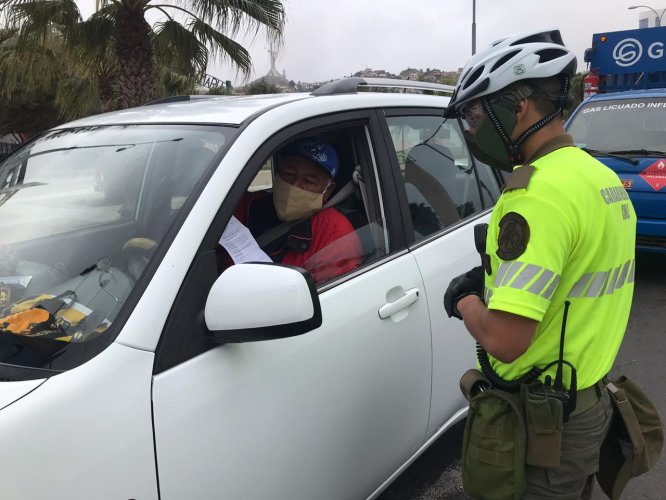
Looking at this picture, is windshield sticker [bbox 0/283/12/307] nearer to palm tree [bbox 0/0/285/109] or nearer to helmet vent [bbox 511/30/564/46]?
helmet vent [bbox 511/30/564/46]

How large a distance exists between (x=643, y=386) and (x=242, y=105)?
3197 mm

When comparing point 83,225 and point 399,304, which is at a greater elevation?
point 83,225

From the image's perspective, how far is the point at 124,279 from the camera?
155 cm

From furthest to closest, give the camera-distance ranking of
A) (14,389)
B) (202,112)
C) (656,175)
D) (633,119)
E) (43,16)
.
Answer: (43,16) < (633,119) < (656,175) < (202,112) < (14,389)

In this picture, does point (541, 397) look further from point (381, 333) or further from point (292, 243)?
point (292, 243)

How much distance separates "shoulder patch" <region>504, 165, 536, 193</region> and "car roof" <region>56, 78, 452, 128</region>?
32.7 inches

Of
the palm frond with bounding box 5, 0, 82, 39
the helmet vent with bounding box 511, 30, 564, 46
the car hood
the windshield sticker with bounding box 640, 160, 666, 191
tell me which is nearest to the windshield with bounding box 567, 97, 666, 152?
the windshield sticker with bounding box 640, 160, 666, 191

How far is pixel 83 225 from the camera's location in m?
1.91

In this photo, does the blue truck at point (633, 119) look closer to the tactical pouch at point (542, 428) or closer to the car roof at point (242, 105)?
the car roof at point (242, 105)

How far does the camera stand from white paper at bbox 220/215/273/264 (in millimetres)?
1929

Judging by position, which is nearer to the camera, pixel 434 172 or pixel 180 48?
pixel 434 172

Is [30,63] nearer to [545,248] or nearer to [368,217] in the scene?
[368,217]

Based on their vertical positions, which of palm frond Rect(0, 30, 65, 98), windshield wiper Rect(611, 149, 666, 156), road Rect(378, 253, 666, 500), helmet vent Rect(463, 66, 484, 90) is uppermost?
palm frond Rect(0, 30, 65, 98)

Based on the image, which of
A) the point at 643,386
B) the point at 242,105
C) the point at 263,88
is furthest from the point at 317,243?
the point at 263,88
